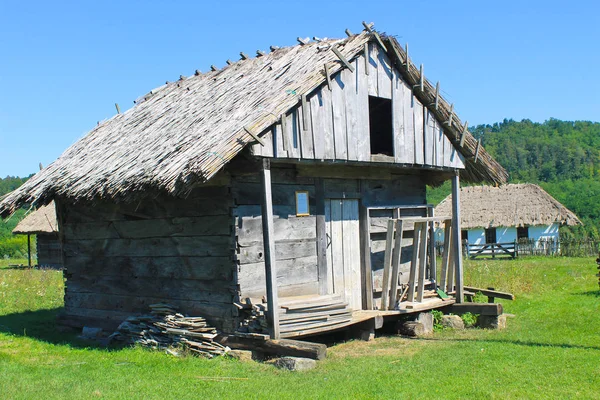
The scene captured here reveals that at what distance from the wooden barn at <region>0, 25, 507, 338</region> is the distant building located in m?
23.5

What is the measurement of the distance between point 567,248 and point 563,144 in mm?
47791

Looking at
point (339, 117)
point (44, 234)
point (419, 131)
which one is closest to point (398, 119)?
point (419, 131)

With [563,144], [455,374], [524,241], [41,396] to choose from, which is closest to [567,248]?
[524,241]

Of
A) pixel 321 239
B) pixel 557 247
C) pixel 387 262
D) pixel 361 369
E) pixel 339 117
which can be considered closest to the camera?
pixel 361 369

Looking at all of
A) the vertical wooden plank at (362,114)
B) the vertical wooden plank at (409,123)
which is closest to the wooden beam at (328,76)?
the vertical wooden plank at (362,114)

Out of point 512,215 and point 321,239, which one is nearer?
point 321,239

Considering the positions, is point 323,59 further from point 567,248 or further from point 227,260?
point 567,248

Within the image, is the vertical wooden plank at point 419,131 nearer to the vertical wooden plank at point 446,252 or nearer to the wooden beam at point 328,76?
the vertical wooden plank at point 446,252

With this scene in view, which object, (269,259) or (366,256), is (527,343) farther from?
(269,259)

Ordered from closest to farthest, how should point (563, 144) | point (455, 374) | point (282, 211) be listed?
point (455, 374) → point (282, 211) → point (563, 144)

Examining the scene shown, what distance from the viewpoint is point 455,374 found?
7230mm

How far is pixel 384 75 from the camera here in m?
9.95

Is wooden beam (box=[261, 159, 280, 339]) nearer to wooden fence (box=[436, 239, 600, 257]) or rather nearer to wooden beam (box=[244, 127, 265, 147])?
wooden beam (box=[244, 127, 265, 147])

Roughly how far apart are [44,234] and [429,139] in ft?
82.4
